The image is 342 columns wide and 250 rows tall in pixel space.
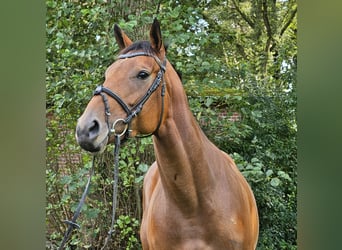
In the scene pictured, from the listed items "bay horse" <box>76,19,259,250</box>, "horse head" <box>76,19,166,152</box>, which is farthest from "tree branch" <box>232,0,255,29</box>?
"horse head" <box>76,19,166,152</box>

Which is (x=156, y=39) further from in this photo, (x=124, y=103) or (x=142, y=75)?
(x=124, y=103)

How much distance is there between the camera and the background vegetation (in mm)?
3551

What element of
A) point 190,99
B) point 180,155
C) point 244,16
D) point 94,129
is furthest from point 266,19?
point 94,129

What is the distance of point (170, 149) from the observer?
72.3 inches

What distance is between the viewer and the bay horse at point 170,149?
163 centimetres

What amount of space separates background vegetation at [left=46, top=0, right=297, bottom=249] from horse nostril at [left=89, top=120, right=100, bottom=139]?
5.75ft

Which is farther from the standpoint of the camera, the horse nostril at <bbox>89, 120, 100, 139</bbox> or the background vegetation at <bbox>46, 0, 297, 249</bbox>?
the background vegetation at <bbox>46, 0, 297, 249</bbox>

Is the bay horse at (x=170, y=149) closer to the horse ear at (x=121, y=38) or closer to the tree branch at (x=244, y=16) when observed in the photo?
the horse ear at (x=121, y=38)

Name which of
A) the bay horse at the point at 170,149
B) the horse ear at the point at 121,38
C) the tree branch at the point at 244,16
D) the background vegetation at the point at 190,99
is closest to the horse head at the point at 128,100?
the bay horse at the point at 170,149

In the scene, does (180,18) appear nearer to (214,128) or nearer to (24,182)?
(214,128)

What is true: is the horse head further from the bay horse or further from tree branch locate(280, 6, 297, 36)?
tree branch locate(280, 6, 297, 36)

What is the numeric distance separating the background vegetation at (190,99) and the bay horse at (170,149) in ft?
4.35

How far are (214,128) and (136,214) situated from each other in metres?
1.24

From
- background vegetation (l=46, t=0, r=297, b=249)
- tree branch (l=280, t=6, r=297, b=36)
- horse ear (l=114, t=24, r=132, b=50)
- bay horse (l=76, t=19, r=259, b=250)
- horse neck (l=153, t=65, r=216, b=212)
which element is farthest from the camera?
tree branch (l=280, t=6, r=297, b=36)
